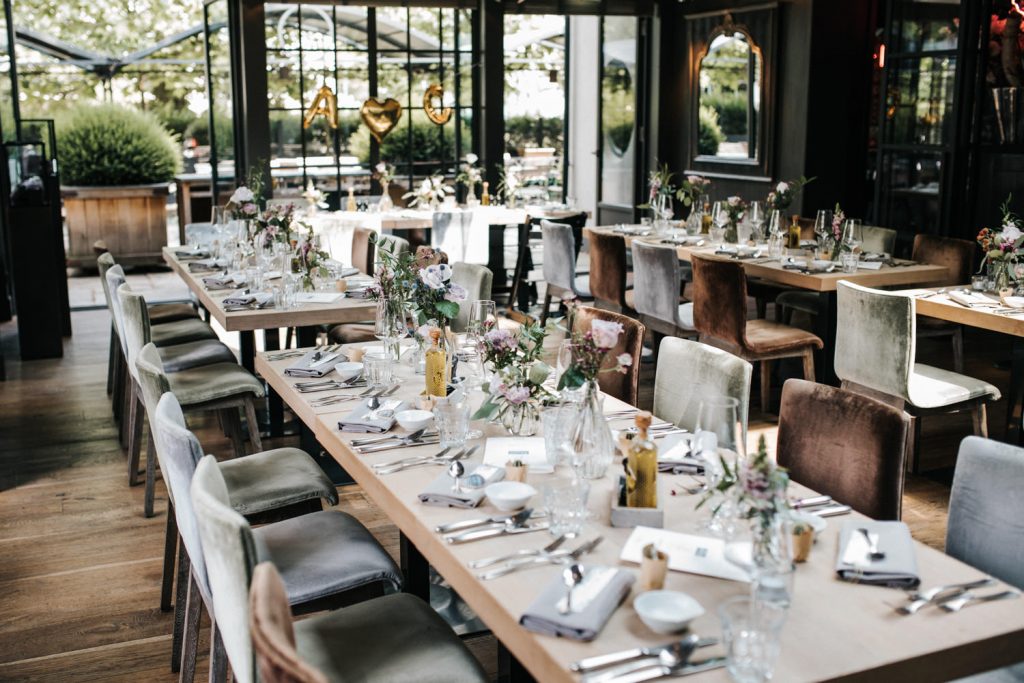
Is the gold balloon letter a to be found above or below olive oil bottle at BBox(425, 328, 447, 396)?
above

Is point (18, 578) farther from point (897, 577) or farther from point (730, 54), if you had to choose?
point (730, 54)

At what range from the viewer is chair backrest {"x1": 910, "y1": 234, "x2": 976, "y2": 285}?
5.84 m

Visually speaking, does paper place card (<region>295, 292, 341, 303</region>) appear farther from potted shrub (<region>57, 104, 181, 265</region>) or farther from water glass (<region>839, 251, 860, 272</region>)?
potted shrub (<region>57, 104, 181, 265</region>)

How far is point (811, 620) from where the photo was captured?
6.10ft

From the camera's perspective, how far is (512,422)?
2.99 m

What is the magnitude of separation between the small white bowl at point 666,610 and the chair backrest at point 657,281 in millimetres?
4100

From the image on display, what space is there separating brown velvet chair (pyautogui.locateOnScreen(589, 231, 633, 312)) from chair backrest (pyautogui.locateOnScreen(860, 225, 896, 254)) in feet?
4.77

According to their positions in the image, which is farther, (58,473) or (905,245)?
(905,245)

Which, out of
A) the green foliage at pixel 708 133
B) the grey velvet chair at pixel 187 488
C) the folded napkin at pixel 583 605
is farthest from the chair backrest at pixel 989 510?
the green foliage at pixel 708 133

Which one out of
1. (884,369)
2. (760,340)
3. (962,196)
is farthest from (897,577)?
(962,196)

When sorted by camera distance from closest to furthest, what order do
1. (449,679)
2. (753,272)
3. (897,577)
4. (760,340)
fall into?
1. (897,577)
2. (449,679)
3. (760,340)
4. (753,272)

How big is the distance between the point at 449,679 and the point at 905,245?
23.2 feet

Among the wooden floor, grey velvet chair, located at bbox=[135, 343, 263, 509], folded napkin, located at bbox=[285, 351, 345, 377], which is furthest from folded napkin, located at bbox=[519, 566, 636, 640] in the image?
grey velvet chair, located at bbox=[135, 343, 263, 509]

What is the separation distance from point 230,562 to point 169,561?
5.88 feet
